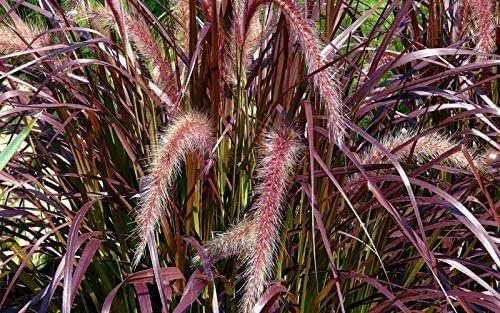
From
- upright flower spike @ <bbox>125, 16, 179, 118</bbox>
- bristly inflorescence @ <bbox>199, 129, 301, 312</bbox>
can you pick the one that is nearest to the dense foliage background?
upright flower spike @ <bbox>125, 16, 179, 118</bbox>

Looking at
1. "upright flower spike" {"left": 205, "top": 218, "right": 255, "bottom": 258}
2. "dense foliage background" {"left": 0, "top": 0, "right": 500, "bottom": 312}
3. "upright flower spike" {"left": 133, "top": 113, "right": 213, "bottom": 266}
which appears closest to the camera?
"upright flower spike" {"left": 133, "top": 113, "right": 213, "bottom": 266}

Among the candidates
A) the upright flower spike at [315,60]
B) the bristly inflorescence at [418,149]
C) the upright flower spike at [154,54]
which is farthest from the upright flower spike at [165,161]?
the bristly inflorescence at [418,149]

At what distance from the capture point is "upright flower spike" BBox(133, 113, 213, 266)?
5.90ft

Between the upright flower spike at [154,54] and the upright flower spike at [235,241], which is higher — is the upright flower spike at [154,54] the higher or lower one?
the higher one

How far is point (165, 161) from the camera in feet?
6.07

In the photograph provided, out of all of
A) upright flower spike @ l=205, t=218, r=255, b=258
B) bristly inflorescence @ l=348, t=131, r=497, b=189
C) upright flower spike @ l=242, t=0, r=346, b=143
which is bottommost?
upright flower spike @ l=205, t=218, r=255, b=258

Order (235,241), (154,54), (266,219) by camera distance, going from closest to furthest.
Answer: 1. (266,219)
2. (235,241)
3. (154,54)

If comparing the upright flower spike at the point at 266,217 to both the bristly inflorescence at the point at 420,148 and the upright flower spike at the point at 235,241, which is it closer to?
the upright flower spike at the point at 235,241

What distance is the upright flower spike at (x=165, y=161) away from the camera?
1.80 meters

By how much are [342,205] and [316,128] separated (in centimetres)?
29

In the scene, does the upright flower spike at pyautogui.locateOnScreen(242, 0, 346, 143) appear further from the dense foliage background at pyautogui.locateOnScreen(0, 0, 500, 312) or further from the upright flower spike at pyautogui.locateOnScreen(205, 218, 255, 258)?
the upright flower spike at pyautogui.locateOnScreen(205, 218, 255, 258)

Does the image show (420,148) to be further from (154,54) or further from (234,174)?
(154,54)

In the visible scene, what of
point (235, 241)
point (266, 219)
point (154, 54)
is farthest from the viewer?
point (154, 54)

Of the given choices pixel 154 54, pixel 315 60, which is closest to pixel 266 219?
pixel 315 60
